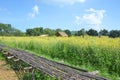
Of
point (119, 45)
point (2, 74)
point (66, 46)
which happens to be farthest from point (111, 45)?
point (2, 74)

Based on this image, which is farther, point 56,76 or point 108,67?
point 108,67

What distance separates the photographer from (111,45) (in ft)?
34.9

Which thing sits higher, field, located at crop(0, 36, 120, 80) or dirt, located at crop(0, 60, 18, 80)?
field, located at crop(0, 36, 120, 80)

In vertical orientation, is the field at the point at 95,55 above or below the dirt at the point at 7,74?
above

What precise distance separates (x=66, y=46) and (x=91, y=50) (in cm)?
274

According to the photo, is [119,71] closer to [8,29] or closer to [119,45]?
[119,45]

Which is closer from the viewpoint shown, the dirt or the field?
the dirt

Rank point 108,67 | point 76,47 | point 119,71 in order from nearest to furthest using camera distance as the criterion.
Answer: point 119,71
point 108,67
point 76,47

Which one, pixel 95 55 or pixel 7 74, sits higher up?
pixel 95 55

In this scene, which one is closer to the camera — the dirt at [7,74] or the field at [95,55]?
the dirt at [7,74]

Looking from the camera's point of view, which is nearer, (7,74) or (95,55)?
(7,74)

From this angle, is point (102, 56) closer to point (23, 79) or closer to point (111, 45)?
point (111, 45)

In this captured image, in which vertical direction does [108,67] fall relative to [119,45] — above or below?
below

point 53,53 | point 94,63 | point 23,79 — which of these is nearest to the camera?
point 23,79
